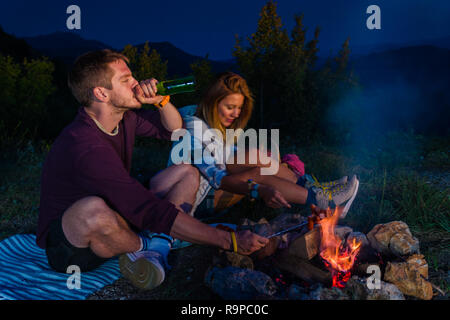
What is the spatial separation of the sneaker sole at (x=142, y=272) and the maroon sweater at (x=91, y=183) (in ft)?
0.92

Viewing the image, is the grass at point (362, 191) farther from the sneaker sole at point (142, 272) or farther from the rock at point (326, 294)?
the rock at point (326, 294)

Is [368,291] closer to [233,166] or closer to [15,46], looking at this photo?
[233,166]

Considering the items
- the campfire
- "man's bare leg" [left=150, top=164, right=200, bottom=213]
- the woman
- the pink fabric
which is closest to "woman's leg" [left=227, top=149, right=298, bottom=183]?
the woman

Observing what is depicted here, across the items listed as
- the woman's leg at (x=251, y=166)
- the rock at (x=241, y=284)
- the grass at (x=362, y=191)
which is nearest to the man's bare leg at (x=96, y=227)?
the grass at (x=362, y=191)

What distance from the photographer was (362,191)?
12.7ft

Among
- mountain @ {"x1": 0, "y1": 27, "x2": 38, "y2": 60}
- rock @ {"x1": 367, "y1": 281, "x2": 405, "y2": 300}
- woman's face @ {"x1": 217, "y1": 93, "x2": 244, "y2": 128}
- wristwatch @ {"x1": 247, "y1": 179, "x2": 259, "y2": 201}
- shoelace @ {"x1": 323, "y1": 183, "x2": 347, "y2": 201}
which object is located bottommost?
rock @ {"x1": 367, "y1": 281, "x2": 405, "y2": 300}

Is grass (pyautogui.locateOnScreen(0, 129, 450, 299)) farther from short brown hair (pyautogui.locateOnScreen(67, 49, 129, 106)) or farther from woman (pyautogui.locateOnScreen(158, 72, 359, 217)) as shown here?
short brown hair (pyautogui.locateOnScreen(67, 49, 129, 106))

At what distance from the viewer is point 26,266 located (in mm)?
2646

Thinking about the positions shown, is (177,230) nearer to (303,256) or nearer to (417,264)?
(303,256)

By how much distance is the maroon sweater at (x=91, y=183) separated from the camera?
210 centimetres

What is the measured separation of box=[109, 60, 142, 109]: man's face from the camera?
2.43m

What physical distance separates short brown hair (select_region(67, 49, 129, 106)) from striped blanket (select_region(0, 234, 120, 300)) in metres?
1.24
